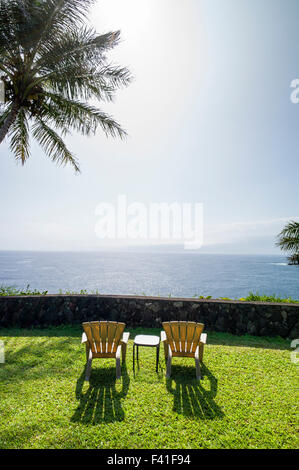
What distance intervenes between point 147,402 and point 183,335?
4.49 ft

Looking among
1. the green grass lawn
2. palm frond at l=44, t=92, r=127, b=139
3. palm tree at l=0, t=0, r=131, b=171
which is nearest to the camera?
the green grass lawn

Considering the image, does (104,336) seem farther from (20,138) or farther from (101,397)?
(20,138)

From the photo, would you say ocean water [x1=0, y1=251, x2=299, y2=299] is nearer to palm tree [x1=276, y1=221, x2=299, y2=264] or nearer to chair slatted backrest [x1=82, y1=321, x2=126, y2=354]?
chair slatted backrest [x1=82, y1=321, x2=126, y2=354]

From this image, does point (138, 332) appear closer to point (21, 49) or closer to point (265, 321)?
point (265, 321)

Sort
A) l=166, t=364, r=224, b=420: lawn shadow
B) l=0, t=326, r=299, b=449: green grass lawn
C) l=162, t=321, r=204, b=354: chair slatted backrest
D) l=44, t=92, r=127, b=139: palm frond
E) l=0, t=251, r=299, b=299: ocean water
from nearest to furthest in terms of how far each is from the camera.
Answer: l=0, t=326, r=299, b=449: green grass lawn, l=166, t=364, r=224, b=420: lawn shadow, l=162, t=321, r=204, b=354: chair slatted backrest, l=44, t=92, r=127, b=139: palm frond, l=0, t=251, r=299, b=299: ocean water

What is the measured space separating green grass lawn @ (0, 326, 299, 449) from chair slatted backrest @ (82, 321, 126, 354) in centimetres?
48

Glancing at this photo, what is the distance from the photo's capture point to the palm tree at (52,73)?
6500mm

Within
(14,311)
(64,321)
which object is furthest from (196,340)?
(14,311)

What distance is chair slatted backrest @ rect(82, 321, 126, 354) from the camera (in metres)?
4.41

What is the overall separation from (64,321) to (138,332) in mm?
2349

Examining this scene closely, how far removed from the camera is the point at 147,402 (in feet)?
11.4

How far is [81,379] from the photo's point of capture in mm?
4160

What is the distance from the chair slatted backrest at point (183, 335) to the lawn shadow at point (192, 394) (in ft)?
1.46

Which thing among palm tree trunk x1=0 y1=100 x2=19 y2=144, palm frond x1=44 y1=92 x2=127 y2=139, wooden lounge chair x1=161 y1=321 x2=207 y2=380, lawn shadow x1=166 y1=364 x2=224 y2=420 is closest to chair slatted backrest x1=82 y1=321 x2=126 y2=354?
wooden lounge chair x1=161 y1=321 x2=207 y2=380
